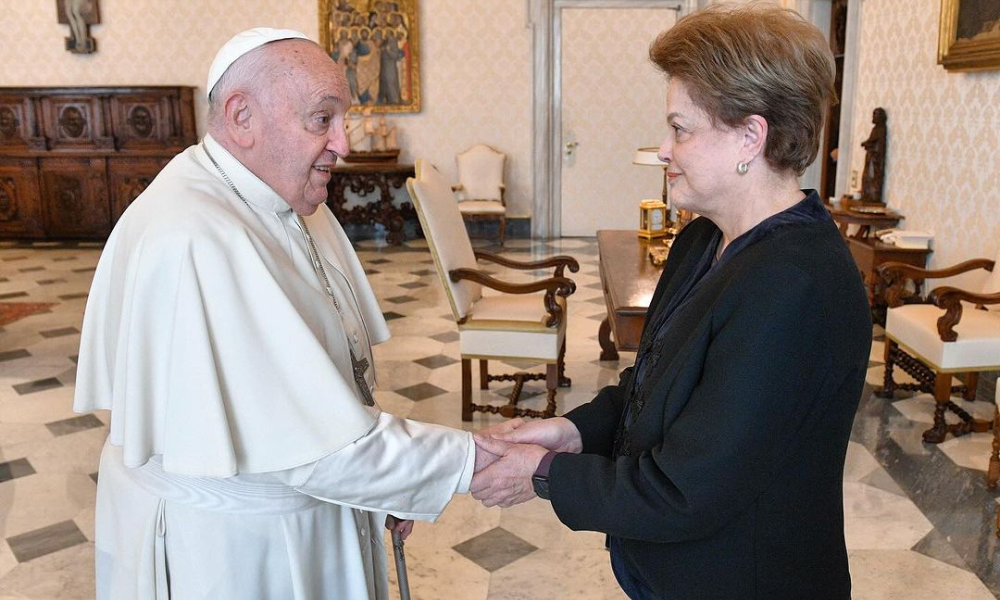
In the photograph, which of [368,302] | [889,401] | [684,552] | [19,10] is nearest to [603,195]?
[889,401]

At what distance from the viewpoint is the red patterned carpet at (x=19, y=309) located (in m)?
7.01

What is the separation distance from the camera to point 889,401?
4.81 metres

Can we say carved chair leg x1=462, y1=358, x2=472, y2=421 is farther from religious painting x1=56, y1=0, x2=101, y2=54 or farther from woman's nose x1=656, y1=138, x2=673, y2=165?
religious painting x1=56, y1=0, x2=101, y2=54

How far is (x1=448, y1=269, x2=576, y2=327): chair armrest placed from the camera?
4.33 m

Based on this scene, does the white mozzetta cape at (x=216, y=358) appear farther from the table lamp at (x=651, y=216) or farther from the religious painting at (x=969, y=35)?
the religious painting at (x=969, y=35)

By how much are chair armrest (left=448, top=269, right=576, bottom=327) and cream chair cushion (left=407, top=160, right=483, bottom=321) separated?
0.22ft

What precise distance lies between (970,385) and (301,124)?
4.35m

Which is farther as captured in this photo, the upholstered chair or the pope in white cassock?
the upholstered chair

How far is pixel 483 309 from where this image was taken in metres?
4.62

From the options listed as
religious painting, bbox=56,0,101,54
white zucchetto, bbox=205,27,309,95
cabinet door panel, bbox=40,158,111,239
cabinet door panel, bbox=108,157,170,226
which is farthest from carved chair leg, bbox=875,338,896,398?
religious painting, bbox=56,0,101,54

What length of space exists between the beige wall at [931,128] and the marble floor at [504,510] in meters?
0.96

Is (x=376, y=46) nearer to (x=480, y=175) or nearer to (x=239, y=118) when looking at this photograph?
(x=480, y=175)

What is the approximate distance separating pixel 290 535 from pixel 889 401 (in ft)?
13.2

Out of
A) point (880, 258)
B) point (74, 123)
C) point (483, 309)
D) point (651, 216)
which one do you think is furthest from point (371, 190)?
point (880, 258)
